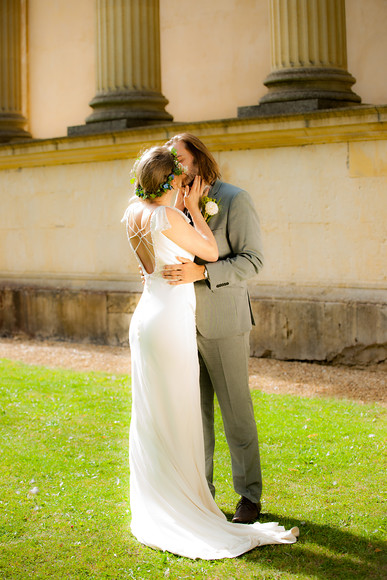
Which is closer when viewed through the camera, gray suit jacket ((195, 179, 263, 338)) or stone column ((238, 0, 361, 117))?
gray suit jacket ((195, 179, 263, 338))

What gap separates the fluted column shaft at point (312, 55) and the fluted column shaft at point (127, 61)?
2204 millimetres

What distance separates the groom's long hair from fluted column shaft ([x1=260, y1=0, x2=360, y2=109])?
4.90 m

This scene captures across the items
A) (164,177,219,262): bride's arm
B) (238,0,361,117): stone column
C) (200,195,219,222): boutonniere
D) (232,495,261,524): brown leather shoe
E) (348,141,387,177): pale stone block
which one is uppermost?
(238,0,361,117): stone column

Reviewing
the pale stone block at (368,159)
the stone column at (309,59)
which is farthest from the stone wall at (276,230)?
the stone column at (309,59)

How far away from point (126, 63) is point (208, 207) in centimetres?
Answer: 713

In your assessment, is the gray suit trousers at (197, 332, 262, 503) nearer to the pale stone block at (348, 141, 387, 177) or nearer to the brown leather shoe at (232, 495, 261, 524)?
the brown leather shoe at (232, 495, 261, 524)

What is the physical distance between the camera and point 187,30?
1333 centimetres

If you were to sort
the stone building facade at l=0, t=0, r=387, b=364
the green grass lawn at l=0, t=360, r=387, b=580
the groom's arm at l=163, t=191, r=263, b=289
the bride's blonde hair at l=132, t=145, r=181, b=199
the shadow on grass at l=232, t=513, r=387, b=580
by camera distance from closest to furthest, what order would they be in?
the shadow on grass at l=232, t=513, r=387, b=580
the green grass lawn at l=0, t=360, r=387, b=580
the bride's blonde hair at l=132, t=145, r=181, b=199
the groom's arm at l=163, t=191, r=263, b=289
the stone building facade at l=0, t=0, r=387, b=364

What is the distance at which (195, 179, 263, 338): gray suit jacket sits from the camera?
14.3ft

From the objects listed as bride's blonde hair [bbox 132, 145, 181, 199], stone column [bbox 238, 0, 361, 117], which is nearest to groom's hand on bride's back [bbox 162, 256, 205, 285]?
bride's blonde hair [bbox 132, 145, 181, 199]

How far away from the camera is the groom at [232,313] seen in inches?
171

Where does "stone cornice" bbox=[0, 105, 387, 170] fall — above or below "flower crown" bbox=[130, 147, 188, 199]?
above

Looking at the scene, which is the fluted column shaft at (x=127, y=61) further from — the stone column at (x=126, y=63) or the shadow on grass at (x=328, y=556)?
the shadow on grass at (x=328, y=556)

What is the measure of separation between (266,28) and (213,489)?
30.3ft
